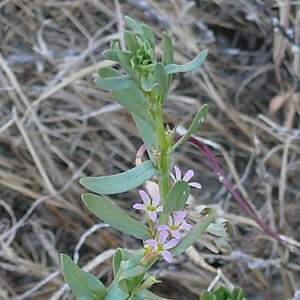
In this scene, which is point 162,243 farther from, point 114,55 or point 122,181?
point 114,55

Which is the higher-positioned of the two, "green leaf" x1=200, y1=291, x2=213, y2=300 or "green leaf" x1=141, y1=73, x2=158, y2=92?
"green leaf" x1=141, y1=73, x2=158, y2=92

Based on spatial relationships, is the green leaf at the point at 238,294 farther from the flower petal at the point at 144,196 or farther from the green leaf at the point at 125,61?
the green leaf at the point at 125,61

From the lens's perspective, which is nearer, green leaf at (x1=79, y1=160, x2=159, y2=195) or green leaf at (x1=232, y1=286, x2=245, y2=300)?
green leaf at (x1=79, y1=160, x2=159, y2=195)

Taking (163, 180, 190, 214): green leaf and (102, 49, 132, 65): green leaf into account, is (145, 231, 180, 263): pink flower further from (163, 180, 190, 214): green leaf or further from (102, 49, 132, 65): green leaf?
(102, 49, 132, 65): green leaf

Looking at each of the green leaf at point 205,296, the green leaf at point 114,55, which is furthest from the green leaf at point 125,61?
the green leaf at point 205,296

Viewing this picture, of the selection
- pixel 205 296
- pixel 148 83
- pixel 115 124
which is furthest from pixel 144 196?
pixel 115 124

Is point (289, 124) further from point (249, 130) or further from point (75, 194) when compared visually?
point (75, 194)

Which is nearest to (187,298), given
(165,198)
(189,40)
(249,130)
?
(249,130)

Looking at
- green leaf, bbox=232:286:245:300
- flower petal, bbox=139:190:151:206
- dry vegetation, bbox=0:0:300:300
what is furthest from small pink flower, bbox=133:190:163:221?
dry vegetation, bbox=0:0:300:300
